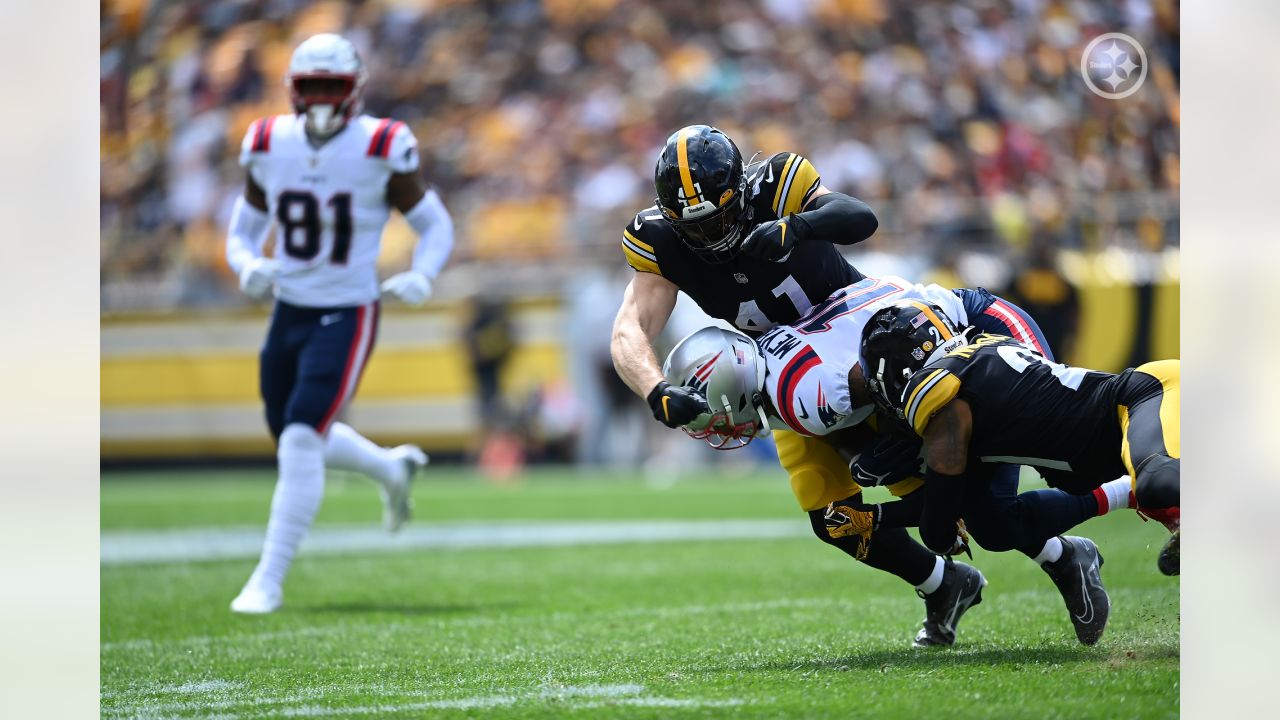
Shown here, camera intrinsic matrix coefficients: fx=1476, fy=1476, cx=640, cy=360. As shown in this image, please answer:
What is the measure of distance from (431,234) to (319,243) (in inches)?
15.3

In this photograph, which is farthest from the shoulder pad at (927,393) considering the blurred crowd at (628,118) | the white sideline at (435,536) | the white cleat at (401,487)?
the blurred crowd at (628,118)

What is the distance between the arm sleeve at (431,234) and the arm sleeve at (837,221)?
82.4 inches

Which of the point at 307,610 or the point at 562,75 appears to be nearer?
the point at 307,610

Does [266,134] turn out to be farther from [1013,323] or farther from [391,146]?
[1013,323]

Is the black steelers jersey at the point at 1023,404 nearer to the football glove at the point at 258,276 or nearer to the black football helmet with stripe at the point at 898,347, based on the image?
the black football helmet with stripe at the point at 898,347

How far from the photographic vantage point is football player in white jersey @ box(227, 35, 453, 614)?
4.89 metres

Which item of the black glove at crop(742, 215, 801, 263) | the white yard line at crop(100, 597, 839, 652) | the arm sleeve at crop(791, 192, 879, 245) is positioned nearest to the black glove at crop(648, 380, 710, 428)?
the black glove at crop(742, 215, 801, 263)

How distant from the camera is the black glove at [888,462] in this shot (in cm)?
333

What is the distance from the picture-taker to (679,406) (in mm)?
3109
